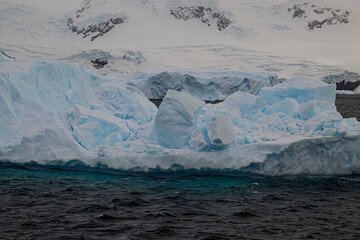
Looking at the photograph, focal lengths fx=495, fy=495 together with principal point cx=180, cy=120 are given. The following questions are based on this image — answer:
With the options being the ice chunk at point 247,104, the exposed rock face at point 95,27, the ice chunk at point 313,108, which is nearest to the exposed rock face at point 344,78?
the ice chunk at point 247,104

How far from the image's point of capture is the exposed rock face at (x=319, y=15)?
108 meters

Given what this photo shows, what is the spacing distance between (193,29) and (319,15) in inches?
1131

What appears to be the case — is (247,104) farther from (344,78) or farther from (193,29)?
(193,29)

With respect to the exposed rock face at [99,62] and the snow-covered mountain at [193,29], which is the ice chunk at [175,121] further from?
the snow-covered mountain at [193,29]

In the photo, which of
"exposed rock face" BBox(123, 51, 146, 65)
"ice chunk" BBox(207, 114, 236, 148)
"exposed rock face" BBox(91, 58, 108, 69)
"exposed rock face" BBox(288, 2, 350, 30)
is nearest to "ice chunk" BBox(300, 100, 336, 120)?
"ice chunk" BBox(207, 114, 236, 148)

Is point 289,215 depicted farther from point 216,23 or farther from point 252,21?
point 216,23

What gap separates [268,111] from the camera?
13.3 m

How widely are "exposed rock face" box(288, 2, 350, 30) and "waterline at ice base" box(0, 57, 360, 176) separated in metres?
98.7

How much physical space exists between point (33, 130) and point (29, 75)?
2.23 metres

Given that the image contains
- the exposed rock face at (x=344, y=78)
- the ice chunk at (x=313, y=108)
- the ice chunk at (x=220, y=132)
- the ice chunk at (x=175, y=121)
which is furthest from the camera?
the exposed rock face at (x=344, y=78)

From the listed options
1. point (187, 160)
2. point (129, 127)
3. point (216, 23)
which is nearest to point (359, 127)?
point (187, 160)

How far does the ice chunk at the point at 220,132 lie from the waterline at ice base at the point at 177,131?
0.07ft

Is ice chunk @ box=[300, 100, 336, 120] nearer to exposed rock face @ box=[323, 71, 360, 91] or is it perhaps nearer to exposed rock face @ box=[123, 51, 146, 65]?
exposed rock face @ box=[323, 71, 360, 91]

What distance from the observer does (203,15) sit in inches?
4274
